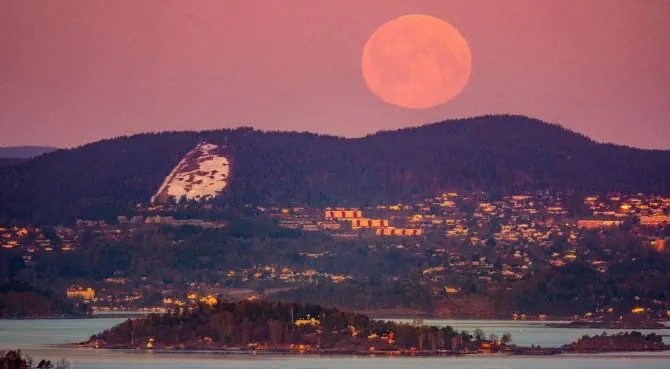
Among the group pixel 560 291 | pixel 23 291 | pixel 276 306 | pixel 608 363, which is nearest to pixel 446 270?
pixel 560 291

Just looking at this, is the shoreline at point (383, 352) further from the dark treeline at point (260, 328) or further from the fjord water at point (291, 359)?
the dark treeline at point (260, 328)

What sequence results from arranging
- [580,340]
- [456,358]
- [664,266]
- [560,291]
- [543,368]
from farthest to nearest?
[664,266] < [560,291] < [580,340] < [456,358] < [543,368]

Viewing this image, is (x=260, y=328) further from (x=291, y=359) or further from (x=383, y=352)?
(x=291, y=359)

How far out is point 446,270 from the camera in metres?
197

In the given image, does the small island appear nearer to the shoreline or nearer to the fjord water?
the shoreline

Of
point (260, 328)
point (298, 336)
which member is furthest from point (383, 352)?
point (260, 328)

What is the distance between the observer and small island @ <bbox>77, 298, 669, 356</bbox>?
452 feet

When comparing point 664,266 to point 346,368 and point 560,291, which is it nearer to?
point 560,291

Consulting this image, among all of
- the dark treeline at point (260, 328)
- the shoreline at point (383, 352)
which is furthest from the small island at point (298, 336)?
the shoreline at point (383, 352)

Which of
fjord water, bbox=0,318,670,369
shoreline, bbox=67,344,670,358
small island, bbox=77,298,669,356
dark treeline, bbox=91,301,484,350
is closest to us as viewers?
fjord water, bbox=0,318,670,369

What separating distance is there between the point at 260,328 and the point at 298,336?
3.34 meters

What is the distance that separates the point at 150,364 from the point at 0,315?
6952 cm

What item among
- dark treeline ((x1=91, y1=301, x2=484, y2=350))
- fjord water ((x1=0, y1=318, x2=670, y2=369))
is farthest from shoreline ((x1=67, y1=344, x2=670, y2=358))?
dark treeline ((x1=91, y1=301, x2=484, y2=350))

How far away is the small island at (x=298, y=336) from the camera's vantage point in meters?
138
